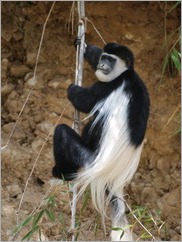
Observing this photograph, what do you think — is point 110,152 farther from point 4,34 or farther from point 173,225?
point 4,34

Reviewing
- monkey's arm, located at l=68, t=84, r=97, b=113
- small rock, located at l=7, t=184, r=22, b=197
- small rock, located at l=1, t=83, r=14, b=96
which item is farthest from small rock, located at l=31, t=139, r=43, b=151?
monkey's arm, located at l=68, t=84, r=97, b=113

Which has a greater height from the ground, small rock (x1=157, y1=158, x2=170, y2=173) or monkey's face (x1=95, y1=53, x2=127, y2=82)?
monkey's face (x1=95, y1=53, x2=127, y2=82)

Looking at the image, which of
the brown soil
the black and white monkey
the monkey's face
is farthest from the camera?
the brown soil

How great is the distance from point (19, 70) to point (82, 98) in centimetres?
128

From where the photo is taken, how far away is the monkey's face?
12.2ft

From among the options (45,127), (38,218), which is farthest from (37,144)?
(38,218)

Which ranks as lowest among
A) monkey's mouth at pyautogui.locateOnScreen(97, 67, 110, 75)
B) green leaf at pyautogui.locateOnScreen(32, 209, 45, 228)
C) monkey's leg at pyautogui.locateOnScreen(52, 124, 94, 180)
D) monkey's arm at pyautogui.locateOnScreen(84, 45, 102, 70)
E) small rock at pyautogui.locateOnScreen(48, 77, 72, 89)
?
green leaf at pyautogui.locateOnScreen(32, 209, 45, 228)

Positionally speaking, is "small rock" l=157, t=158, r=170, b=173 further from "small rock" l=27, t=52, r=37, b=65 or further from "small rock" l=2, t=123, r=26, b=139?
"small rock" l=27, t=52, r=37, b=65

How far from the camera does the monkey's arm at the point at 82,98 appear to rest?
3.67m

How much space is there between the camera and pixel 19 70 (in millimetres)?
4832

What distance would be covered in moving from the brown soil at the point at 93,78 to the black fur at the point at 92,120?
0.99 metres

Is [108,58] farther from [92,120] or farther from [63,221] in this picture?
[63,221]

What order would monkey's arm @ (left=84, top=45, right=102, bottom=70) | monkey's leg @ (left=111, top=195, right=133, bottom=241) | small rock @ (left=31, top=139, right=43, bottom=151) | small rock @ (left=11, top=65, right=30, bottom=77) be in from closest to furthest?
monkey's leg @ (left=111, top=195, right=133, bottom=241)
monkey's arm @ (left=84, top=45, right=102, bottom=70)
small rock @ (left=31, top=139, right=43, bottom=151)
small rock @ (left=11, top=65, right=30, bottom=77)

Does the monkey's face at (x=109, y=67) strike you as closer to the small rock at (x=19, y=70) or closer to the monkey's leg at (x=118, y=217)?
the monkey's leg at (x=118, y=217)
